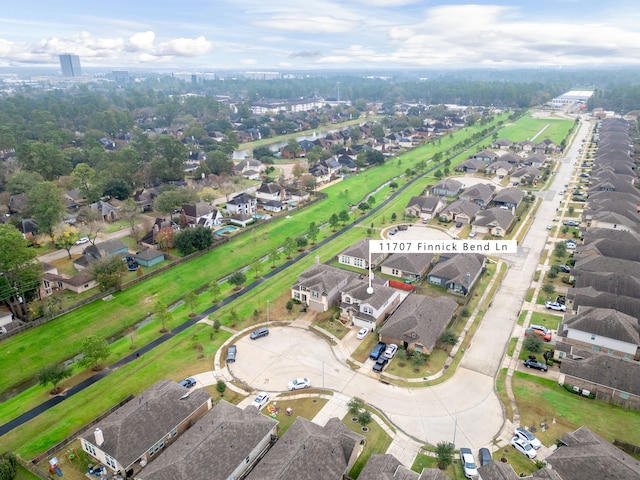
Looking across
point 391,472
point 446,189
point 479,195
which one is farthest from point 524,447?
point 446,189

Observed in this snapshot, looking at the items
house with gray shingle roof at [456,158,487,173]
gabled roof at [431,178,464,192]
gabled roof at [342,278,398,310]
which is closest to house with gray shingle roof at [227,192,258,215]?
gabled roof at [342,278,398,310]

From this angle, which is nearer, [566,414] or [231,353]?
[566,414]

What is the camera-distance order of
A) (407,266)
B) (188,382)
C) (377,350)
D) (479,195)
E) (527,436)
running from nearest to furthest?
(527,436) → (188,382) → (377,350) → (407,266) → (479,195)

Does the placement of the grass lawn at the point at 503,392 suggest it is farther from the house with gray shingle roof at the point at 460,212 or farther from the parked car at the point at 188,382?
the house with gray shingle roof at the point at 460,212

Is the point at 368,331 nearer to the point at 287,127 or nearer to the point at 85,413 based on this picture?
the point at 85,413

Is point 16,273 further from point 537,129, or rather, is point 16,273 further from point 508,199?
point 537,129

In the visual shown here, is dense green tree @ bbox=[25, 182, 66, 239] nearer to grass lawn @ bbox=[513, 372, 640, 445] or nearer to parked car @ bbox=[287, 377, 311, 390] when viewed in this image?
parked car @ bbox=[287, 377, 311, 390]

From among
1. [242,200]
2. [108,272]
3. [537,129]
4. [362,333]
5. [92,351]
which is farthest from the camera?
[537,129]
